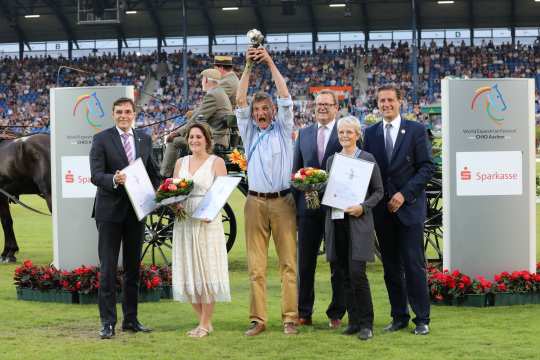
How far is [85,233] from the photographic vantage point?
9922mm

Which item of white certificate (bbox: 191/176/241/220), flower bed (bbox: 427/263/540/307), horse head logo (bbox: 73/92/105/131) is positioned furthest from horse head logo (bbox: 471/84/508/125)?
horse head logo (bbox: 73/92/105/131)

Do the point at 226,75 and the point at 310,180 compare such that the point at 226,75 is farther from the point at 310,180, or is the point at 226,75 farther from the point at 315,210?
the point at 310,180

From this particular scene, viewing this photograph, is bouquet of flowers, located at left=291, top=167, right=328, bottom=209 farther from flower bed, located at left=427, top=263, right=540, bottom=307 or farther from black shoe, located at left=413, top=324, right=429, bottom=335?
flower bed, located at left=427, top=263, right=540, bottom=307

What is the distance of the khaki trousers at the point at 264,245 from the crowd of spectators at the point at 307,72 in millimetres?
41969

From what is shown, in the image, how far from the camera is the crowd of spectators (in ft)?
170

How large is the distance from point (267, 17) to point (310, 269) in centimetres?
4743

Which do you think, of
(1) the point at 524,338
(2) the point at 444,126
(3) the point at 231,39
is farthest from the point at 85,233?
(3) the point at 231,39

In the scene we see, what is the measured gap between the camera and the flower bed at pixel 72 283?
9602 mm

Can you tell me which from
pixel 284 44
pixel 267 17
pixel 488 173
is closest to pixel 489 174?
pixel 488 173

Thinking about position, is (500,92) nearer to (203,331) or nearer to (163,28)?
(203,331)

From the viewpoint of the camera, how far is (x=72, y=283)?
31.8ft

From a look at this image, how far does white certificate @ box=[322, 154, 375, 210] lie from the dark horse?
6.71 m

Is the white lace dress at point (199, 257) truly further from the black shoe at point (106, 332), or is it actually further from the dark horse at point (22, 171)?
the dark horse at point (22, 171)

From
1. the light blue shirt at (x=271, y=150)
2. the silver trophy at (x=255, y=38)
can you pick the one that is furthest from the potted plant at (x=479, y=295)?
the silver trophy at (x=255, y=38)
